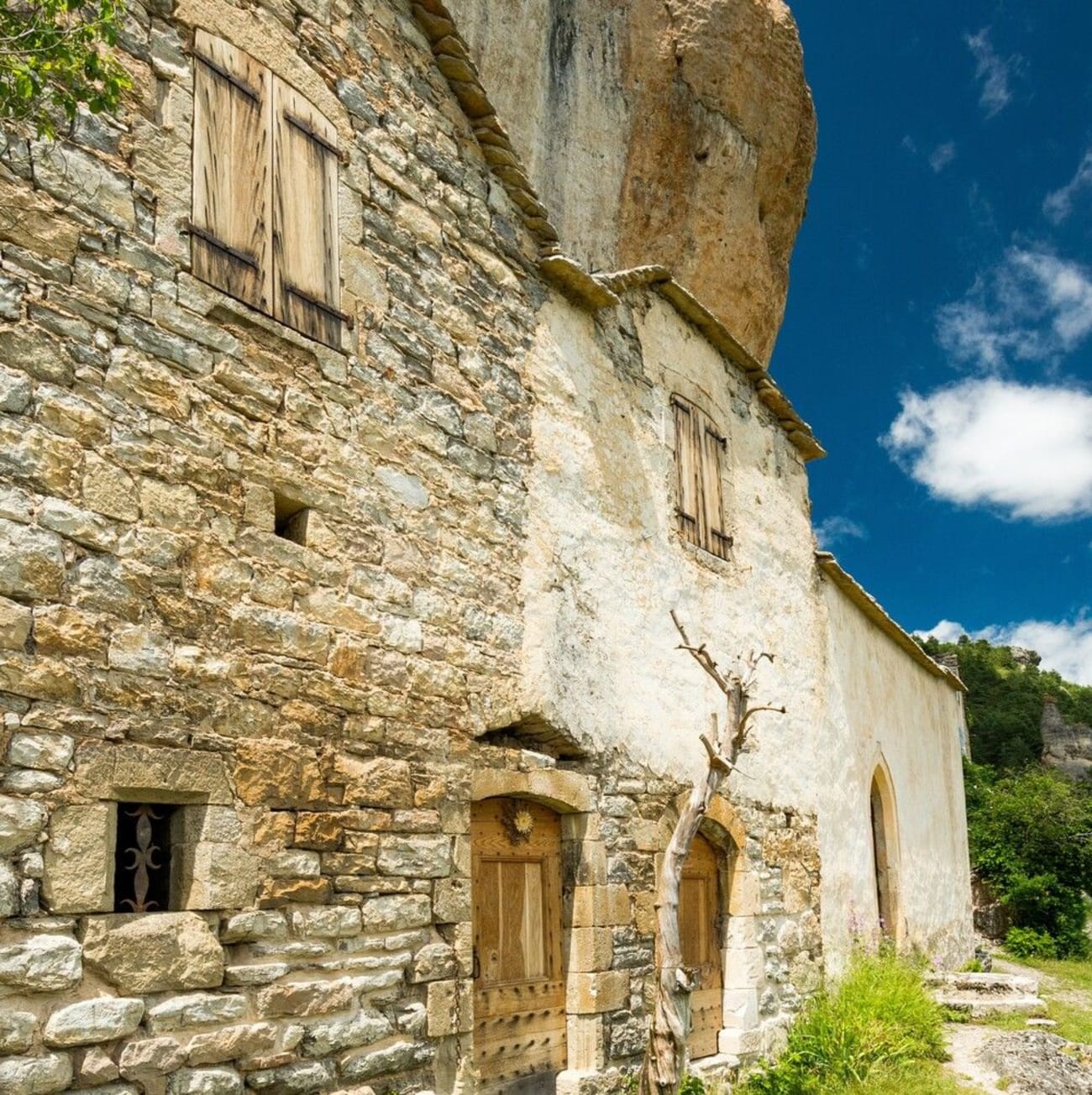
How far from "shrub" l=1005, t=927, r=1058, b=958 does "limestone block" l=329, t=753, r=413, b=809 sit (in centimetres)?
1348

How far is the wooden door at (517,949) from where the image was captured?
616 cm

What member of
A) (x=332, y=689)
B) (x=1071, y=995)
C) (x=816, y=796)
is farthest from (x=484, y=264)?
(x=1071, y=995)

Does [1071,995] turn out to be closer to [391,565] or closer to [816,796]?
[816,796]

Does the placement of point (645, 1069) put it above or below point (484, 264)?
below

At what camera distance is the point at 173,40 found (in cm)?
506

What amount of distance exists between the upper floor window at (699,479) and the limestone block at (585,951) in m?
3.11

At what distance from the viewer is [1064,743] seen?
30.7 m

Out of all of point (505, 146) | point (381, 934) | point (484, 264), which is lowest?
point (381, 934)

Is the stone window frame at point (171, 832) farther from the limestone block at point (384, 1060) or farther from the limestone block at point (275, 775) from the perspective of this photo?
the limestone block at point (384, 1060)

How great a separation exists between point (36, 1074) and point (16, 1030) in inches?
6.6

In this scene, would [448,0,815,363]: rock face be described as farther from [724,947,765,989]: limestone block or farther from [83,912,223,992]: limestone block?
[83,912,223,992]: limestone block

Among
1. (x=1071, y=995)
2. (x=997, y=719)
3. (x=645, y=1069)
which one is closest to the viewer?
(x=645, y=1069)

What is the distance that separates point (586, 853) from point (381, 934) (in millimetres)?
1876

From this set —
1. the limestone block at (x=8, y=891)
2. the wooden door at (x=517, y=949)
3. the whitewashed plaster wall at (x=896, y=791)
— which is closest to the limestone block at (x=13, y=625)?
the limestone block at (x=8, y=891)
